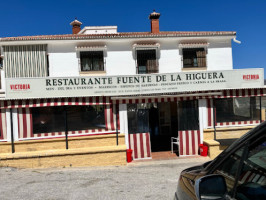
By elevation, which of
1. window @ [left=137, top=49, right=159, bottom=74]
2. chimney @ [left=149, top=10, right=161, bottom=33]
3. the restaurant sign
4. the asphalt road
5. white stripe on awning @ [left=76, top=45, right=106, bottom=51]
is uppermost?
chimney @ [left=149, top=10, right=161, bottom=33]

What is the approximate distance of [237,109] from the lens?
10.7 m

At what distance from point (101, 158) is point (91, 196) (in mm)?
3199

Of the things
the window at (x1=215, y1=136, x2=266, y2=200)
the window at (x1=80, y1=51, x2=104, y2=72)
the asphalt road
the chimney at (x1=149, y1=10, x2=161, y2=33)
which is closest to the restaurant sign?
the asphalt road

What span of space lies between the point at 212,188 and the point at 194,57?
12.5m

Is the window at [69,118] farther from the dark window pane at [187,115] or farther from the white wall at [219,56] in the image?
the white wall at [219,56]

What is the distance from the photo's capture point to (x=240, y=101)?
419 inches

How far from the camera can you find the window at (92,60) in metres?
13.2

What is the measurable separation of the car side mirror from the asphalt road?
Result: 4.12 meters

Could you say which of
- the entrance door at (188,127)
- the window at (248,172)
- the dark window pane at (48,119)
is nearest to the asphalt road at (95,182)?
the entrance door at (188,127)

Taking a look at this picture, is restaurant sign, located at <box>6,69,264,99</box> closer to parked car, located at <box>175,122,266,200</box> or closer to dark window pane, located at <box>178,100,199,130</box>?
dark window pane, located at <box>178,100,199,130</box>

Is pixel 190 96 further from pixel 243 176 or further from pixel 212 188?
pixel 212 188

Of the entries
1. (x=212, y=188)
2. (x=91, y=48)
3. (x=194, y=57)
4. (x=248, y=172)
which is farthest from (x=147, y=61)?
(x=212, y=188)

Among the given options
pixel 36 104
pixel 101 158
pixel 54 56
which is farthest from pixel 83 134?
pixel 54 56

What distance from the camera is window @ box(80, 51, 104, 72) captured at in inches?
521
